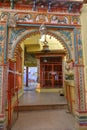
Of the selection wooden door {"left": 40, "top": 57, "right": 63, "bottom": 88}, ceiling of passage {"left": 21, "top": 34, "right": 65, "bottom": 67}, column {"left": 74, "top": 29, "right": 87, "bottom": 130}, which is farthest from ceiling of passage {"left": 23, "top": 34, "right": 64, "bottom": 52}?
column {"left": 74, "top": 29, "right": 87, "bottom": 130}

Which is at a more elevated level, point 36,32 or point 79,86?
point 36,32

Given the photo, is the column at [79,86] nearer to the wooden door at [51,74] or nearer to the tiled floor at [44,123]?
the tiled floor at [44,123]

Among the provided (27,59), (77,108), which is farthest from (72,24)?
(27,59)

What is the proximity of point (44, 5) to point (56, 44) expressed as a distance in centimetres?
573

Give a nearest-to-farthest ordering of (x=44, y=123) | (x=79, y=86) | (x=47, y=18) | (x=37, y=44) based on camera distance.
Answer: (x=79, y=86) < (x=47, y=18) < (x=44, y=123) < (x=37, y=44)

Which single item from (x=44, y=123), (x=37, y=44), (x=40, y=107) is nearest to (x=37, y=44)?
(x=37, y=44)

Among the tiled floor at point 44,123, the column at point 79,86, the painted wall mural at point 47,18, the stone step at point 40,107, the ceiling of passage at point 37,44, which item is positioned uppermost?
the ceiling of passage at point 37,44

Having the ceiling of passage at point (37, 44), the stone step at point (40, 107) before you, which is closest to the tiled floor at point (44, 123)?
the stone step at point (40, 107)

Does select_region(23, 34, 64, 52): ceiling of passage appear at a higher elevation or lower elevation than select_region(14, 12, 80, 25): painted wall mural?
higher

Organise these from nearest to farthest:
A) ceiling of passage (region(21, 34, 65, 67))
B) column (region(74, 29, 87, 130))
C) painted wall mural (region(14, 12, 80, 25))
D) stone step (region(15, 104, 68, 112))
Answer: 1. column (region(74, 29, 87, 130))
2. painted wall mural (region(14, 12, 80, 25))
3. stone step (region(15, 104, 68, 112))
4. ceiling of passage (region(21, 34, 65, 67))

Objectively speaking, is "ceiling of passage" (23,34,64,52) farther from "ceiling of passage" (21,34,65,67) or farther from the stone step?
the stone step

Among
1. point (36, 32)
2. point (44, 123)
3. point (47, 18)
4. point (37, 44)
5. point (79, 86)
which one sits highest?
point (37, 44)

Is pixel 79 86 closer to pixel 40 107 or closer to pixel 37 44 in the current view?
pixel 40 107

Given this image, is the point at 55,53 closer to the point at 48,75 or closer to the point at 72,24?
the point at 48,75
